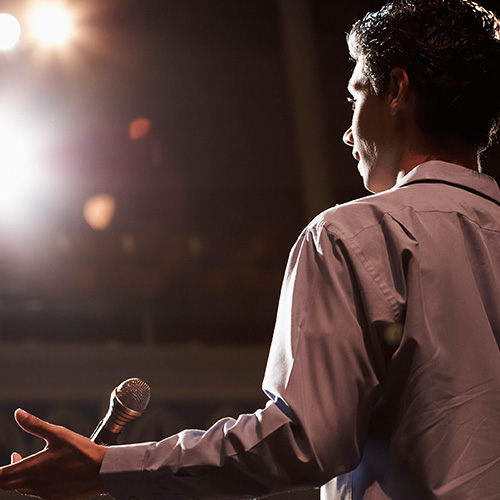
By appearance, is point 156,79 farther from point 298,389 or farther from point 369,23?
point 298,389

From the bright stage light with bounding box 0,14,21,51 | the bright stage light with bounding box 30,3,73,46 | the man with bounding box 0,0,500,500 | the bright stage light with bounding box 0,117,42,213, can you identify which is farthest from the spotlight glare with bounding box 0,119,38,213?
the man with bounding box 0,0,500,500

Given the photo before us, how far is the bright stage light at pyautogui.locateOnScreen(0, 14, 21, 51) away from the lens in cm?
365

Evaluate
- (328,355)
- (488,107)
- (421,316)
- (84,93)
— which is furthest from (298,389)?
(84,93)

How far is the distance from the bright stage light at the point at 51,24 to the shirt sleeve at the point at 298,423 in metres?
3.52

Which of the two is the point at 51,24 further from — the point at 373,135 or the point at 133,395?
the point at 133,395

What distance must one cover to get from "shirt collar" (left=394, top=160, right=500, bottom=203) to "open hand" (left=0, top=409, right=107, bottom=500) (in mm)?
475

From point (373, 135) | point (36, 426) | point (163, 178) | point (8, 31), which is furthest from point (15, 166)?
point (36, 426)

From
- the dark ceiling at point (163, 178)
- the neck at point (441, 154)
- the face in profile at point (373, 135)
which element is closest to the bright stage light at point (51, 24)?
the dark ceiling at point (163, 178)

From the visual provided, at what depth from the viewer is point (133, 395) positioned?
83 cm

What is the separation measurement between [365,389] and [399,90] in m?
0.44

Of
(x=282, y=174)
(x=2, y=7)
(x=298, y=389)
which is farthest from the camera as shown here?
(x=282, y=174)

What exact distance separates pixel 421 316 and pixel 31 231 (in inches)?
210

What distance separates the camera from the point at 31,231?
5598 millimetres

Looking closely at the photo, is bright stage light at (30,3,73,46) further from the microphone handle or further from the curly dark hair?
the microphone handle
